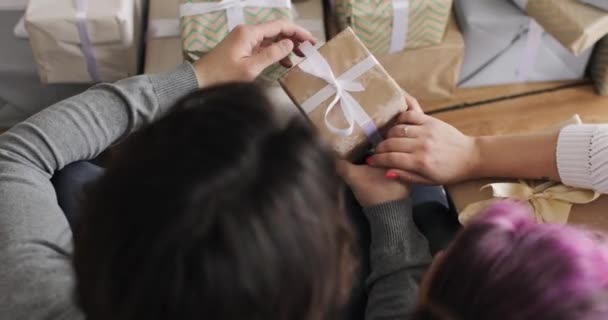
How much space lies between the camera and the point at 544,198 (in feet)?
2.26

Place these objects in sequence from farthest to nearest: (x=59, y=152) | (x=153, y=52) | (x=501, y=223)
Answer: (x=153, y=52), (x=59, y=152), (x=501, y=223)

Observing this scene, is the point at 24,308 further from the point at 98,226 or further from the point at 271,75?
the point at 271,75

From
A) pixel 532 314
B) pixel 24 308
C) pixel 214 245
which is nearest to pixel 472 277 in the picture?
pixel 532 314

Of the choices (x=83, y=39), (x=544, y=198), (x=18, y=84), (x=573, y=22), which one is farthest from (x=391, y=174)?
(x=18, y=84)

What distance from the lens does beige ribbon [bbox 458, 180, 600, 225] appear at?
2.22ft

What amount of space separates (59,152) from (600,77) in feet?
3.02

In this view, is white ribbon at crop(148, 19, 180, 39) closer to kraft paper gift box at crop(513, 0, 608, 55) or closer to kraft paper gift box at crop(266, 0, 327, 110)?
kraft paper gift box at crop(266, 0, 327, 110)

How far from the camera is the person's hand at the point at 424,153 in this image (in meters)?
0.71

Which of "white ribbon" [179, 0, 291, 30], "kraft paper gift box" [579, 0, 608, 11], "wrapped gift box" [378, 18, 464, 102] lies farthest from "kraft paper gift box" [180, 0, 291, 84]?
"kraft paper gift box" [579, 0, 608, 11]

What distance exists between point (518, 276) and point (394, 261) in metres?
0.25

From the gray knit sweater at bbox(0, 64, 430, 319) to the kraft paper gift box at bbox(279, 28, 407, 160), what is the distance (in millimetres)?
101

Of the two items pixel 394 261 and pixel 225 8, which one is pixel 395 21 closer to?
pixel 225 8

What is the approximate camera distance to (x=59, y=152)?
66cm

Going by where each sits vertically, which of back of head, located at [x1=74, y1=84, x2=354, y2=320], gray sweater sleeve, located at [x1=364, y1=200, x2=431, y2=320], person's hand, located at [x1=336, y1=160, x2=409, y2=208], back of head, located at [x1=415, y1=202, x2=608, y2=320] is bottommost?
gray sweater sleeve, located at [x1=364, y1=200, x2=431, y2=320]
